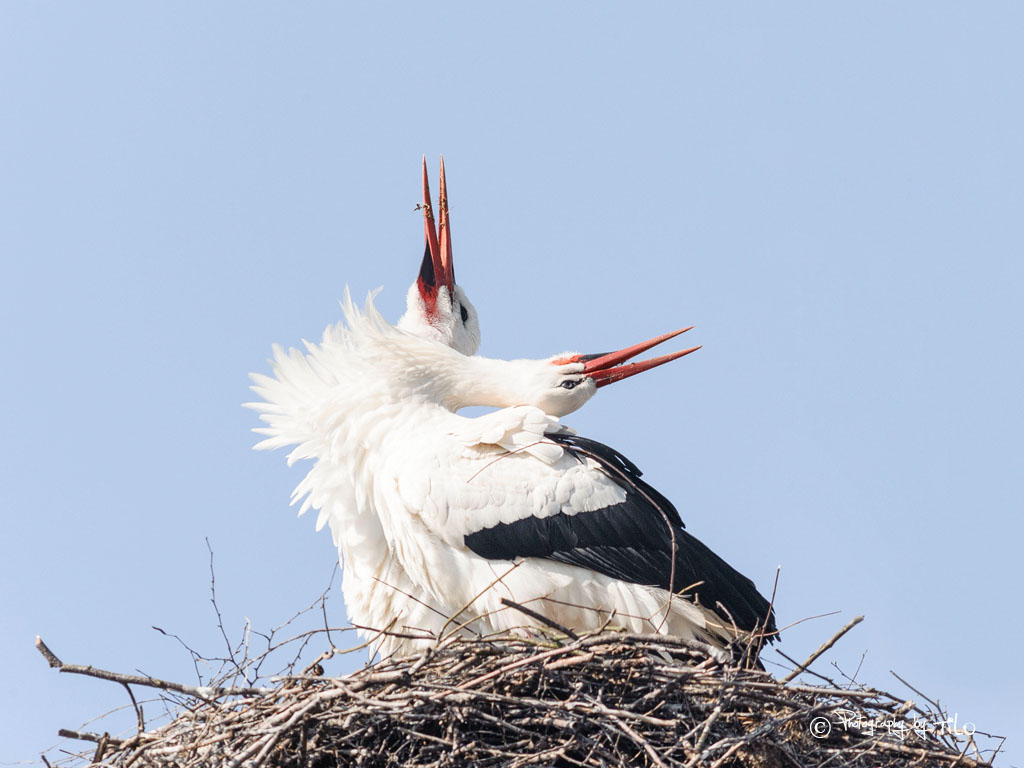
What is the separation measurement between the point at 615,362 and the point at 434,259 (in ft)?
3.76

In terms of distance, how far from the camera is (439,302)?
19.8 ft

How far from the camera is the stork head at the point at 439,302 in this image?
5992 mm

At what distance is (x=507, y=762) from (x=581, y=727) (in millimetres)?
225

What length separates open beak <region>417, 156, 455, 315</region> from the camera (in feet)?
19.8

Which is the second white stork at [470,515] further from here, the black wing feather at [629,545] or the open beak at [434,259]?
the open beak at [434,259]

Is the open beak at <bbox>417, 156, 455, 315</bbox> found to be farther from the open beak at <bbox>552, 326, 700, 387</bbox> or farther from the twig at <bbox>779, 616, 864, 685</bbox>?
the twig at <bbox>779, 616, 864, 685</bbox>

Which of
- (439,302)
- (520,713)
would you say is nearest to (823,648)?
(520,713)

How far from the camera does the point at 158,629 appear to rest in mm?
4090

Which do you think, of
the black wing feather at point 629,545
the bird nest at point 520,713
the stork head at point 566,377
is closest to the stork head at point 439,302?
the stork head at point 566,377

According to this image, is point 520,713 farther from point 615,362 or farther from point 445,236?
point 445,236

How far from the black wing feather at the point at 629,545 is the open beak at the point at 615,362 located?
1.51 feet

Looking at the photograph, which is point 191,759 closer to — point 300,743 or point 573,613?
point 300,743

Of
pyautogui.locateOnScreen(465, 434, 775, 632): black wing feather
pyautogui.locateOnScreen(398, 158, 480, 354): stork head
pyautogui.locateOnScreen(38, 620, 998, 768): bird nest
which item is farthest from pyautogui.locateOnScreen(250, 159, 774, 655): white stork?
pyautogui.locateOnScreen(398, 158, 480, 354): stork head

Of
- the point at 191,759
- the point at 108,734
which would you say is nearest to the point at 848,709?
the point at 191,759
